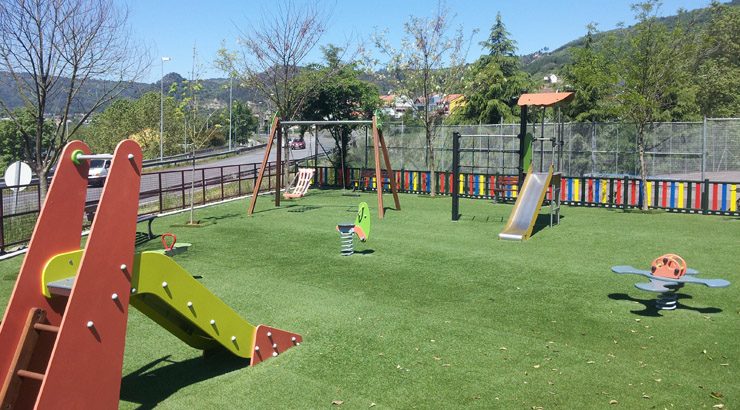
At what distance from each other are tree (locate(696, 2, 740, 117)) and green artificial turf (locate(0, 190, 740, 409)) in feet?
116

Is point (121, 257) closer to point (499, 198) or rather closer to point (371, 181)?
point (499, 198)

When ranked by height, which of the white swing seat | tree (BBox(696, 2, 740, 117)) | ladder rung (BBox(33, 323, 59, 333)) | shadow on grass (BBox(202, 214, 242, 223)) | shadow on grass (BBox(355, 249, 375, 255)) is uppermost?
tree (BBox(696, 2, 740, 117))

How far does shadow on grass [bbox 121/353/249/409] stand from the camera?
5883 millimetres

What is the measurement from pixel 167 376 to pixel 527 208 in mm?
10565

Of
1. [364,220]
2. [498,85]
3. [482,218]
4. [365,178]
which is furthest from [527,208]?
[498,85]

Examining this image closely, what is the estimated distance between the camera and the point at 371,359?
21.6ft

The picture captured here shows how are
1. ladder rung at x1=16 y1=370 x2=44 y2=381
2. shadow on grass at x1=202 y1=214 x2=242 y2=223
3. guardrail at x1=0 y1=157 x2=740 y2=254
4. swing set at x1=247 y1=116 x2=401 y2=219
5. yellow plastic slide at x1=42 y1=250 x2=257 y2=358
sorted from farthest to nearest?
swing set at x1=247 y1=116 x2=401 y2=219, shadow on grass at x1=202 y1=214 x2=242 y2=223, guardrail at x1=0 y1=157 x2=740 y2=254, yellow plastic slide at x1=42 y1=250 x2=257 y2=358, ladder rung at x1=16 y1=370 x2=44 y2=381

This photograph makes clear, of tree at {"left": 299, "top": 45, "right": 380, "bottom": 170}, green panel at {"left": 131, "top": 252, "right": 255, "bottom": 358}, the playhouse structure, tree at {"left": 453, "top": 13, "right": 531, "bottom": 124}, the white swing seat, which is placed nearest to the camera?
the playhouse structure

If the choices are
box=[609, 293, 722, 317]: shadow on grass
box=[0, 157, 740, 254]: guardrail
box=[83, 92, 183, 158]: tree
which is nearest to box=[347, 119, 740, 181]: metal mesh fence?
box=[0, 157, 740, 254]: guardrail

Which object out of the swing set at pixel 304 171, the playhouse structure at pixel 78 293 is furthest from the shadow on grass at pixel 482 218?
the playhouse structure at pixel 78 293

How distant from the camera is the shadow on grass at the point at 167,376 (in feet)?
19.3

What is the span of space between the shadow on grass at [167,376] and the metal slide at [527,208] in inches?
333

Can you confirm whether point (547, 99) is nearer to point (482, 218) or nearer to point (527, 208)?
point (482, 218)

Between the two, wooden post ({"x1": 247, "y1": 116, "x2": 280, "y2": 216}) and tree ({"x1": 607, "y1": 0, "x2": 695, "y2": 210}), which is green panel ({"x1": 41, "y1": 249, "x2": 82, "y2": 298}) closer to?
wooden post ({"x1": 247, "y1": 116, "x2": 280, "y2": 216})
